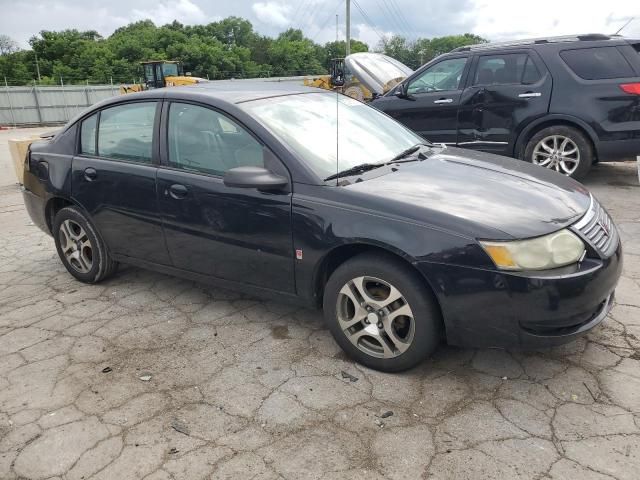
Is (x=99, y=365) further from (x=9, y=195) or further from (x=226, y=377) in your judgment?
(x=9, y=195)

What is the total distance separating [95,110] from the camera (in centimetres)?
406

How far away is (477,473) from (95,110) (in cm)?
363

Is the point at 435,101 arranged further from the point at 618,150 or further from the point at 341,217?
the point at 341,217

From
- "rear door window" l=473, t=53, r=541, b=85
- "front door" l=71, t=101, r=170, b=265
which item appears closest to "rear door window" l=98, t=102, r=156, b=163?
"front door" l=71, t=101, r=170, b=265

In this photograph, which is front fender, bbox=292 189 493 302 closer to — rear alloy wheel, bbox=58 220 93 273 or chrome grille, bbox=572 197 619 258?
chrome grille, bbox=572 197 619 258

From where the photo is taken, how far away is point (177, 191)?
11.2 ft

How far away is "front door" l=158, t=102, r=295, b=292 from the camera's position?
10.1 ft

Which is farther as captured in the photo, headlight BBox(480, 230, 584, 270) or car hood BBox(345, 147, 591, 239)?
car hood BBox(345, 147, 591, 239)

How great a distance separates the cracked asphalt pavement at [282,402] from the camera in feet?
7.48

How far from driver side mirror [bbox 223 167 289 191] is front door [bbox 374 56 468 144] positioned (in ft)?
15.8

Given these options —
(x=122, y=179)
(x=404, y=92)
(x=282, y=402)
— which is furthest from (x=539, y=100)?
(x=282, y=402)

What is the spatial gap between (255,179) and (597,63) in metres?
5.33

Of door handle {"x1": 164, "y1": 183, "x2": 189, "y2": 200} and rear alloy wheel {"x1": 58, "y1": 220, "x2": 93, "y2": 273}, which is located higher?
door handle {"x1": 164, "y1": 183, "x2": 189, "y2": 200}

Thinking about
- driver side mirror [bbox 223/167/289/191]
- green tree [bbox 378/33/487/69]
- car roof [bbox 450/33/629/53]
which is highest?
green tree [bbox 378/33/487/69]
